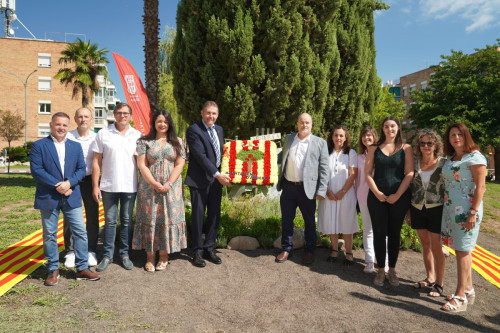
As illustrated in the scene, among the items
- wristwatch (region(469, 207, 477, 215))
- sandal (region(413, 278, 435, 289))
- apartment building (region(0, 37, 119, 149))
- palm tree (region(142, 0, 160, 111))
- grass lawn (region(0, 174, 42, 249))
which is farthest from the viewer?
apartment building (region(0, 37, 119, 149))

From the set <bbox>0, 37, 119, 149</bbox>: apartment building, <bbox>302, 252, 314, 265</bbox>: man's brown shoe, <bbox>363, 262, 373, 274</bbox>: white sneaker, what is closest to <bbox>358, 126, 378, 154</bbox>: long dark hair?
<bbox>363, 262, 373, 274</bbox>: white sneaker

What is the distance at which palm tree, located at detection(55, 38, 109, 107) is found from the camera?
22922mm

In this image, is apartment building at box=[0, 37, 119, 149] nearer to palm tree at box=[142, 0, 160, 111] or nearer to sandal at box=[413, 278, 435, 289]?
palm tree at box=[142, 0, 160, 111]

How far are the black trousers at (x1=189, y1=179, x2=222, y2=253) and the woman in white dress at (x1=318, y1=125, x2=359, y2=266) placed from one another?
64.0 inches

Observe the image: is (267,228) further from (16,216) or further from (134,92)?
Answer: (134,92)

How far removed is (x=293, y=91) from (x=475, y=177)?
26.4ft

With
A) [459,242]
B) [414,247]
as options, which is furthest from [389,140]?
[414,247]

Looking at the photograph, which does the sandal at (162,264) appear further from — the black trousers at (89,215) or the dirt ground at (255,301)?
the black trousers at (89,215)

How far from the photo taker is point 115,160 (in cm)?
445

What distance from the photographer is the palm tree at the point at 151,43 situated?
1087cm

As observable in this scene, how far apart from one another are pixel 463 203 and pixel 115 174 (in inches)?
168

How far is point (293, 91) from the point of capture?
437 inches

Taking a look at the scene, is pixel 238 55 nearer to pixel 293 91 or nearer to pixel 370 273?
pixel 293 91

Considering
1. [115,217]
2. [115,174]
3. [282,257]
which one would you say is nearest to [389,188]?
[282,257]
